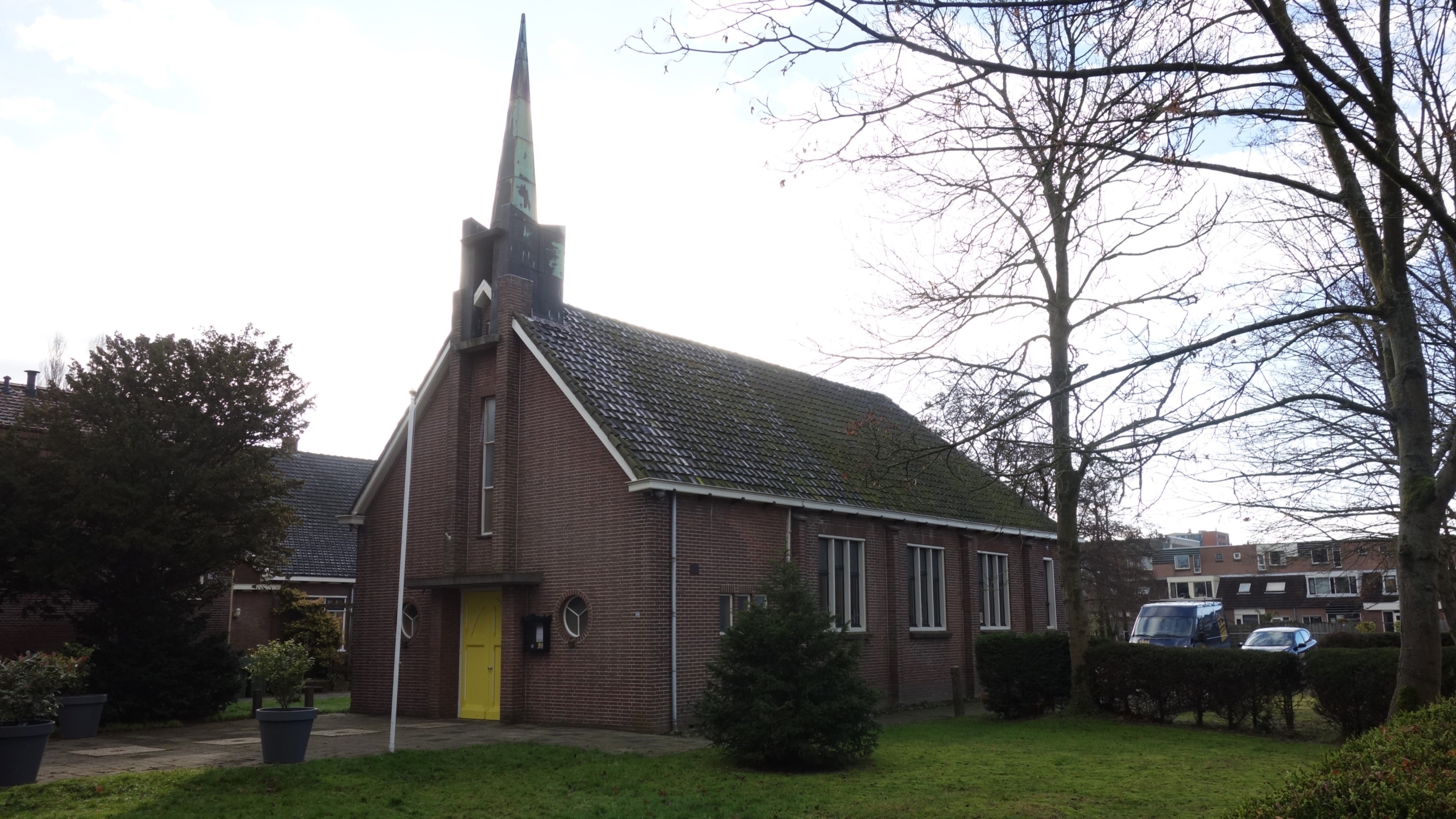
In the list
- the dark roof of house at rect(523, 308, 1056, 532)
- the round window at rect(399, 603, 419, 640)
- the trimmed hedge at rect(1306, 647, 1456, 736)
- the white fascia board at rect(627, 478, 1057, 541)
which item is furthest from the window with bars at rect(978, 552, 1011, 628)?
the round window at rect(399, 603, 419, 640)

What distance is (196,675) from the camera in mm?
20828

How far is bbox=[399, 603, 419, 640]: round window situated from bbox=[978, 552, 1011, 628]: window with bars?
1438 centimetres

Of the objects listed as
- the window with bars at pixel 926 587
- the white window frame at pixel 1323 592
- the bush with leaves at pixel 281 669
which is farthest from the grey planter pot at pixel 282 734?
the white window frame at pixel 1323 592

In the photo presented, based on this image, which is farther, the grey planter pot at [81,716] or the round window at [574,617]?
the round window at [574,617]

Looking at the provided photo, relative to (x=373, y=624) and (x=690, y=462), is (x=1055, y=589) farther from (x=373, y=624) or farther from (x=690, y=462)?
(x=373, y=624)

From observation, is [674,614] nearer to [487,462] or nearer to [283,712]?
[487,462]

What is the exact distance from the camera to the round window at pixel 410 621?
69.7 feet

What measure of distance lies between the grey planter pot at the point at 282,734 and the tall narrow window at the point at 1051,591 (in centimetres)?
2201

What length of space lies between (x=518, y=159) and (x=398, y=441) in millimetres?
6728

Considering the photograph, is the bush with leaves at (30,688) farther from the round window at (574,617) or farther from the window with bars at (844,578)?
the window with bars at (844,578)

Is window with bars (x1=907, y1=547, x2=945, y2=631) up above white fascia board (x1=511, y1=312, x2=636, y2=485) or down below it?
below

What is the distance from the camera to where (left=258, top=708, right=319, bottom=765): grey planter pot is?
44.0 feet

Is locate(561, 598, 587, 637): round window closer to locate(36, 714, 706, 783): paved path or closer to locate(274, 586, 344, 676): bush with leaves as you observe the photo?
locate(36, 714, 706, 783): paved path

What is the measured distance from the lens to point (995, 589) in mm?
27797
